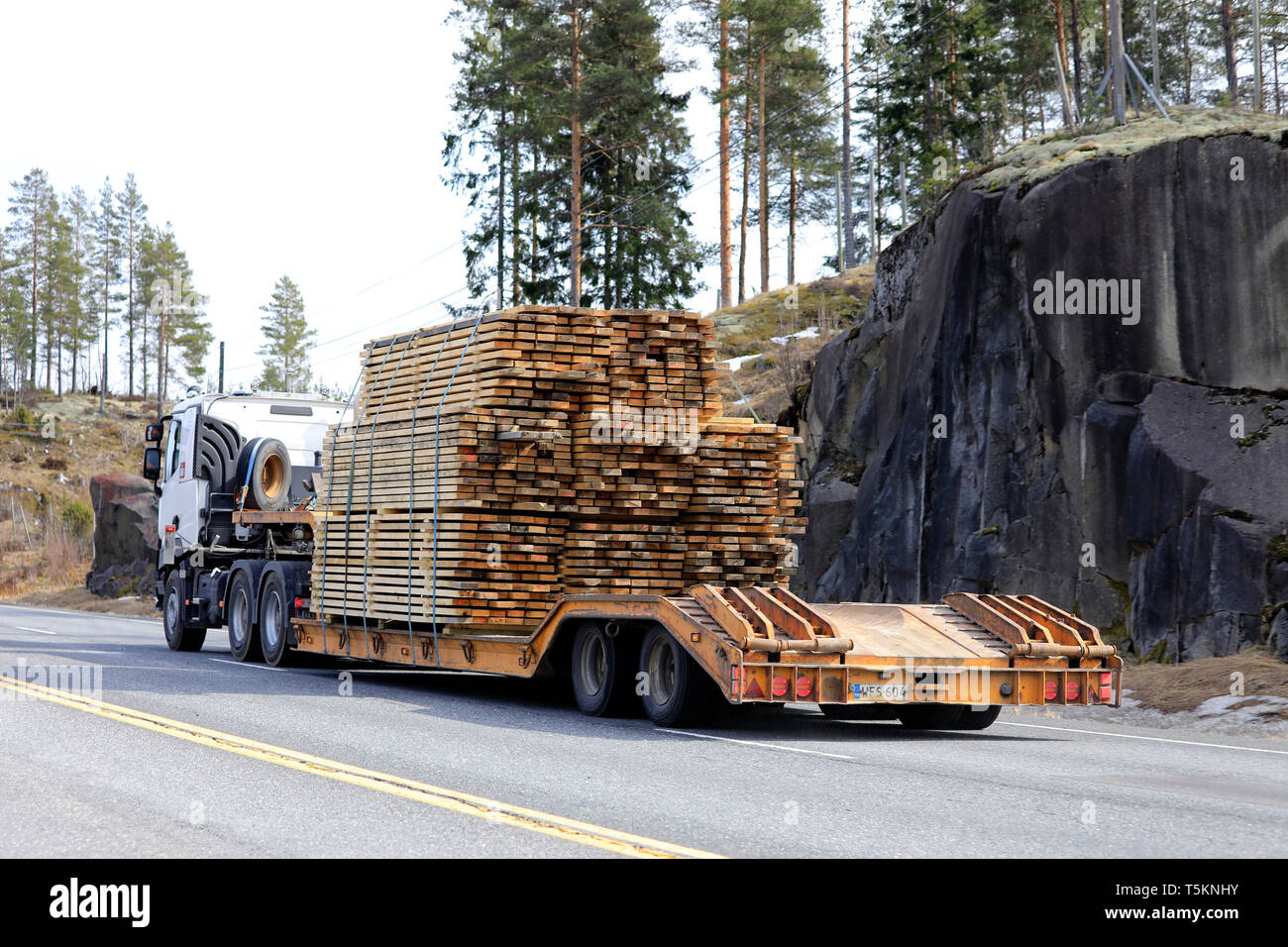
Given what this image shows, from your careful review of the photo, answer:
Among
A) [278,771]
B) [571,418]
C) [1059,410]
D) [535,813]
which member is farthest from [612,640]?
[1059,410]

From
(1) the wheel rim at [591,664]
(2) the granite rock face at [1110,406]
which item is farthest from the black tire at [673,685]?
(2) the granite rock face at [1110,406]

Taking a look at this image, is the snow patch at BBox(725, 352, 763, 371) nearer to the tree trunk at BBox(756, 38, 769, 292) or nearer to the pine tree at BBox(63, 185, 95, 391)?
the tree trunk at BBox(756, 38, 769, 292)

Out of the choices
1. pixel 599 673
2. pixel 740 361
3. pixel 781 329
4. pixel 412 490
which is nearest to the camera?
pixel 599 673

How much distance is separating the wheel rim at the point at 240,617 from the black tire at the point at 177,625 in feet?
6.05

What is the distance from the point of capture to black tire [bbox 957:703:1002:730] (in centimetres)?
1216

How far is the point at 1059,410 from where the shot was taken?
20.3m

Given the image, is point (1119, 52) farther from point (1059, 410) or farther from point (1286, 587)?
point (1286, 587)

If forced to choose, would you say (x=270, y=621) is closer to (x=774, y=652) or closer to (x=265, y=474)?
(x=265, y=474)

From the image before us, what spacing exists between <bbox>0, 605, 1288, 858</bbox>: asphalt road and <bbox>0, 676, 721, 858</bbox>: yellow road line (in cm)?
3

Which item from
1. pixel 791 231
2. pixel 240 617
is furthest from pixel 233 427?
pixel 791 231

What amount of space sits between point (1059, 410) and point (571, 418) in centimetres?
1003

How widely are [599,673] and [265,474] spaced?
9546 mm

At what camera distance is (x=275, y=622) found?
58.5ft

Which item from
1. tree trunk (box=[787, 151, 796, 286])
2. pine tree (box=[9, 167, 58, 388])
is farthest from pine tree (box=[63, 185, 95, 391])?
tree trunk (box=[787, 151, 796, 286])
